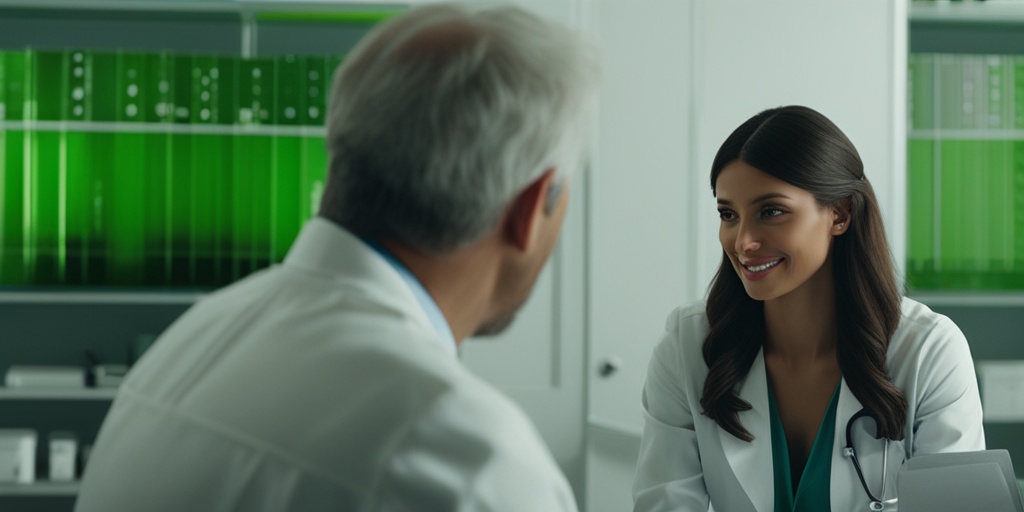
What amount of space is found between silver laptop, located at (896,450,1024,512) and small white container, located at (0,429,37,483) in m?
2.32

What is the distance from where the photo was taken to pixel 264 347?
60 cm

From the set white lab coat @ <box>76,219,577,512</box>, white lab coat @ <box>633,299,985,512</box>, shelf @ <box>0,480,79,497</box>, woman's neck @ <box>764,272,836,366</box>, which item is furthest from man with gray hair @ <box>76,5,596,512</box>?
shelf @ <box>0,480,79,497</box>

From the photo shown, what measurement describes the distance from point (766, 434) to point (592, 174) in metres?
1.36

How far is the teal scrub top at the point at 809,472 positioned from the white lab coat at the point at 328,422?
105cm

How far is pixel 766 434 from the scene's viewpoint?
63.1 inches

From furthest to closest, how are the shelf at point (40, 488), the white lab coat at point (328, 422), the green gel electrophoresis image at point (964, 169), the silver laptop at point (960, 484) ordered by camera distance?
the green gel electrophoresis image at point (964, 169)
the shelf at point (40, 488)
the silver laptop at point (960, 484)
the white lab coat at point (328, 422)

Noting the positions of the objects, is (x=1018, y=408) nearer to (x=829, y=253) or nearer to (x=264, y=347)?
(x=829, y=253)

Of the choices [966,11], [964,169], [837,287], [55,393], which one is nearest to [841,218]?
[837,287]

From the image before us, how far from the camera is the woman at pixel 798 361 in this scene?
1553mm

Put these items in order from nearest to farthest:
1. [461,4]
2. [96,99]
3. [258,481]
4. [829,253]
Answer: [258,481]
[461,4]
[829,253]
[96,99]

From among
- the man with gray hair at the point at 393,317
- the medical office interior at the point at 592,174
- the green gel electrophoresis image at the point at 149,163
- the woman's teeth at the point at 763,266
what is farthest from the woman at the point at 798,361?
the green gel electrophoresis image at the point at 149,163

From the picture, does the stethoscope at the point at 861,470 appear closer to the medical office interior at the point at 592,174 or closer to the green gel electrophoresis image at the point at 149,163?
the medical office interior at the point at 592,174

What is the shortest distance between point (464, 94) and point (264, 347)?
0.65 feet

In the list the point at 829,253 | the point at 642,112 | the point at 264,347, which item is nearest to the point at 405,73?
the point at 264,347
